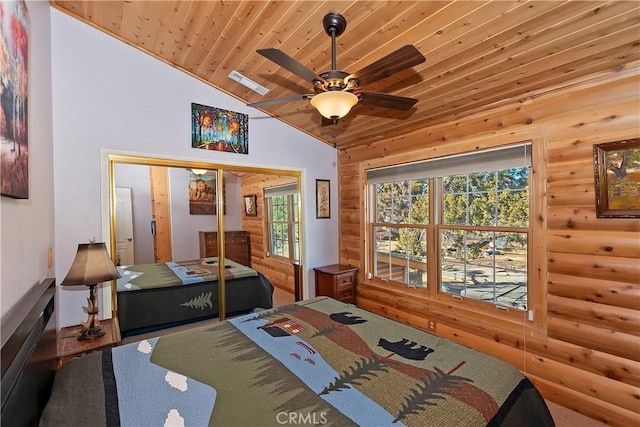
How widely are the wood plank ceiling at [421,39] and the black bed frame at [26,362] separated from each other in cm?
217

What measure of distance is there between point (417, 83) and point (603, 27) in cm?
117

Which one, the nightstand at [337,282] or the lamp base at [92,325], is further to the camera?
the nightstand at [337,282]

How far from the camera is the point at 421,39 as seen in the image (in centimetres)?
207

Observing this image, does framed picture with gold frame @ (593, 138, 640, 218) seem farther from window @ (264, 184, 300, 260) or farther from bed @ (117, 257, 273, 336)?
bed @ (117, 257, 273, 336)

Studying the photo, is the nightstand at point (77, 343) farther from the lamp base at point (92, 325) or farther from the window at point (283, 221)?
the window at point (283, 221)

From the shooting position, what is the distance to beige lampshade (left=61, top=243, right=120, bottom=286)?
2.02 meters

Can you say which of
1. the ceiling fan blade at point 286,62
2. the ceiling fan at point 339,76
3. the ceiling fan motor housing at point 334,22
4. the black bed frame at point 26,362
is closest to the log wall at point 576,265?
the ceiling fan at point 339,76

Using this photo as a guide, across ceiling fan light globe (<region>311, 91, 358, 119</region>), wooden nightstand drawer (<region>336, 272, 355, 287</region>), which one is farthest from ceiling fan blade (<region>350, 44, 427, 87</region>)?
wooden nightstand drawer (<region>336, 272, 355, 287</region>)

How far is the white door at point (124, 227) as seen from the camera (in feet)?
9.07

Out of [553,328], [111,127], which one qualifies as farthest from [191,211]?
[553,328]

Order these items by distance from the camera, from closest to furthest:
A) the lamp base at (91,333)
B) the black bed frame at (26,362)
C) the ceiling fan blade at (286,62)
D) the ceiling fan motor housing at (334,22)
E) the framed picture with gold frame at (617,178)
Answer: the black bed frame at (26,362) → the ceiling fan blade at (286,62) → the ceiling fan motor housing at (334,22) → the framed picture with gold frame at (617,178) → the lamp base at (91,333)

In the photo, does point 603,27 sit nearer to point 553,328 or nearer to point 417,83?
point 417,83

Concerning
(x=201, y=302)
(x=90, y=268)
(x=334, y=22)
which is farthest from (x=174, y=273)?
(x=334, y=22)

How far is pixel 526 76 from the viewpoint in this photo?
7.40 ft
